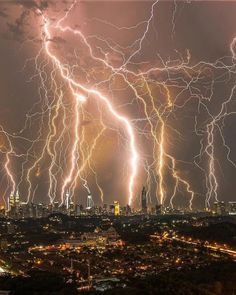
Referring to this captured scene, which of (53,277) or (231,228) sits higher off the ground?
(231,228)

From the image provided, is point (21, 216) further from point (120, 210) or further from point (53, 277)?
point (53, 277)

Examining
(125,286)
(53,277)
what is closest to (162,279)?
(125,286)

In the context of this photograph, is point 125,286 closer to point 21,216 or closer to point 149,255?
point 149,255

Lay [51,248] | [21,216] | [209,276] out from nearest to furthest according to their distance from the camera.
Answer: [209,276]
[51,248]
[21,216]

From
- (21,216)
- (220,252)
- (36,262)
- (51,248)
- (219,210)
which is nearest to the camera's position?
(36,262)

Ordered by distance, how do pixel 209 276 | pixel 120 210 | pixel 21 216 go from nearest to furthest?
pixel 209 276 < pixel 21 216 < pixel 120 210

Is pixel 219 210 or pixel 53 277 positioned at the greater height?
pixel 219 210

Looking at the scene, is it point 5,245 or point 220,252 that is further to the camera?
point 5,245

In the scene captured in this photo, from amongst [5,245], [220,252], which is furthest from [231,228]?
[5,245]

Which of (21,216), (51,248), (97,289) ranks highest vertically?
(21,216)
